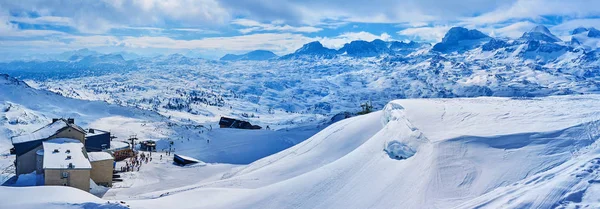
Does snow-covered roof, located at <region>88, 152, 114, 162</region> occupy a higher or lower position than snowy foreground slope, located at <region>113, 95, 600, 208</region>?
lower

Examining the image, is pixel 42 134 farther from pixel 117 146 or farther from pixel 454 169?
pixel 454 169

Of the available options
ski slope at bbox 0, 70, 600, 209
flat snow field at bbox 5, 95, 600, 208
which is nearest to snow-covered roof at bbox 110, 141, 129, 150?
ski slope at bbox 0, 70, 600, 209

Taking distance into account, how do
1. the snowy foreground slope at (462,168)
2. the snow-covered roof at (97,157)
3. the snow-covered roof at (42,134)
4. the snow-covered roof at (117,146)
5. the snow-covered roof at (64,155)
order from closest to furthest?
the snowy foreground slope at (462,168) → the snow-covered roof at (64,155) → the snow-covered roof at (97,157) → the snow-covered roof at (42,134) → the snow-covered roof at (117,146)

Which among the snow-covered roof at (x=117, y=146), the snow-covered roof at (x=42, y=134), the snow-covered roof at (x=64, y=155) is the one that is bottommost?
the snow-covered roof at (x=117, y=146)

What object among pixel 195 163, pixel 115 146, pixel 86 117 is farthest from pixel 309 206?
pixel 86 117

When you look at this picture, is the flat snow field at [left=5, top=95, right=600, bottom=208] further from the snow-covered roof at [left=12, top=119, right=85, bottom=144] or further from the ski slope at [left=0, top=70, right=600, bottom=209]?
the snow-covered roof at [left=12, top=119, right=85, bottom=144]

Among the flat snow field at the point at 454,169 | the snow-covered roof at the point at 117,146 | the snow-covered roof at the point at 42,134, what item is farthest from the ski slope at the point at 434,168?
the snow-covered roof at the point at 117,146

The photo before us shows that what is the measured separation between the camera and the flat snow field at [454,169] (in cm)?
1532

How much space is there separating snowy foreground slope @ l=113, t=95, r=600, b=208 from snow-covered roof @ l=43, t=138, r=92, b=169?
1018 centimetres

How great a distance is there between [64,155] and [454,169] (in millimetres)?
27753

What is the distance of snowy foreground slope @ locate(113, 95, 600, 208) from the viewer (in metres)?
15.2

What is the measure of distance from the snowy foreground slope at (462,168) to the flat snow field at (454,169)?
40 mm

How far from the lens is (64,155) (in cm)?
3175

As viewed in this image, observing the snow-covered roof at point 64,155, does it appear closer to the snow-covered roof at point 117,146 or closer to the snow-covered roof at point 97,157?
the snow-covered roof at point 97,157
